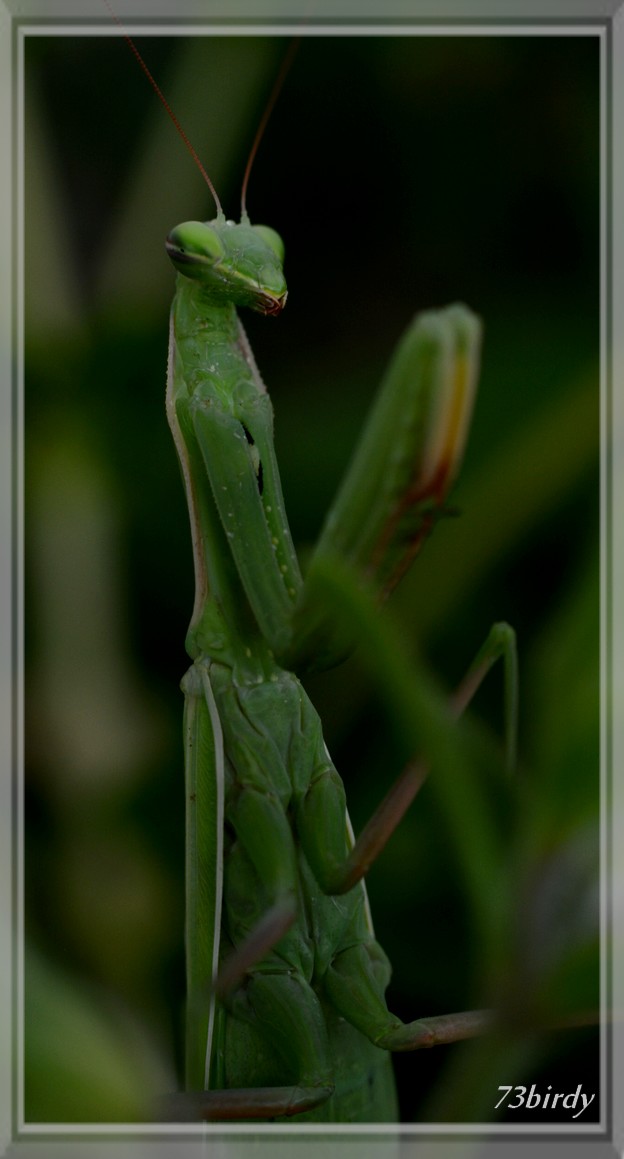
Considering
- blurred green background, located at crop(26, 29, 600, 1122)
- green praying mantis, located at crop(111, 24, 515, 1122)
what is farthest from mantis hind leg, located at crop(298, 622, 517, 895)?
blurred green background, located at crop(26, 29, 600, 1122)

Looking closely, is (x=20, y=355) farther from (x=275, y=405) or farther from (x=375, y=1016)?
(x=375, y=1016)

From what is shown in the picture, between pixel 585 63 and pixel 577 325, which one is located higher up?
pixel 585 63

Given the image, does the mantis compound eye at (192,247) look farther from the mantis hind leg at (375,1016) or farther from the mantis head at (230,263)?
the mantis hind leg at (375,1016)

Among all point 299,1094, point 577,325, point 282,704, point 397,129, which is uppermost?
point 397,129

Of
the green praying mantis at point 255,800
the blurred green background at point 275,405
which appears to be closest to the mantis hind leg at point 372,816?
the green praying mantis at point 255,800

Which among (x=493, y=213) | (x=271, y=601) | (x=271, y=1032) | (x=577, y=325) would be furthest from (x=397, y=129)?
(x=271, y=1032)

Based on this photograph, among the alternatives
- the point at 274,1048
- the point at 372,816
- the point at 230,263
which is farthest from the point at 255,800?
the point at 230,263

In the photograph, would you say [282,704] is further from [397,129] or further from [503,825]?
[397,129]

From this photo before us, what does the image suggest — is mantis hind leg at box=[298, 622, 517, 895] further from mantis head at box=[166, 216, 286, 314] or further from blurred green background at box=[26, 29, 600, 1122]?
mantis head at box=[166, 216, 286, 314]
